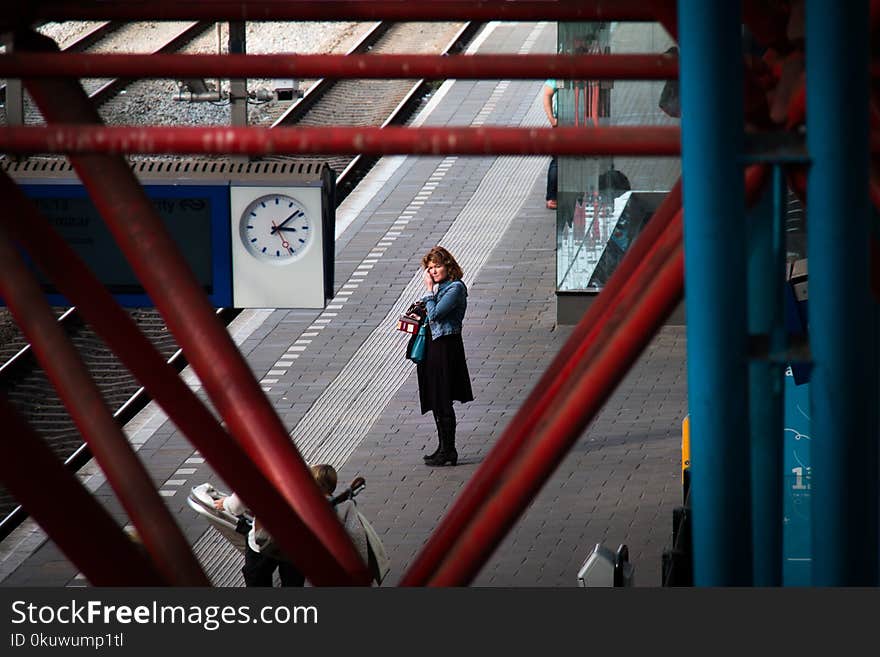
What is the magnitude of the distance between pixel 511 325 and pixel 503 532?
12.6m

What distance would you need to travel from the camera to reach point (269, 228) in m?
11.8

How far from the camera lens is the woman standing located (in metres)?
12.7

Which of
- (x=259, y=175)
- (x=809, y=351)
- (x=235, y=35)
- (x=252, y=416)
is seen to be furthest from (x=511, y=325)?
(x=809, y=351)

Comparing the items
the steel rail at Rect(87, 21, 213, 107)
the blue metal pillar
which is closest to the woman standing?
the blue metal pillar

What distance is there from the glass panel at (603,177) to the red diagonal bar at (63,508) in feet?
42.6

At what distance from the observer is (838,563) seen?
4.18 m

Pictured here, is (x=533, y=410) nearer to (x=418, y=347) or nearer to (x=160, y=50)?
(x=418, y=347)

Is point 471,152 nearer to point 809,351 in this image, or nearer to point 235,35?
point 809,351

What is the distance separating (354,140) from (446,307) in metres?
8.31

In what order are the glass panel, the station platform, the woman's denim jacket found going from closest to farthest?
1. the station platform
2. the woman's denim jacket
3. the glass panel

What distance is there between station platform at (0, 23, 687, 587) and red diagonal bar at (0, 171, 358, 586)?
5624mm

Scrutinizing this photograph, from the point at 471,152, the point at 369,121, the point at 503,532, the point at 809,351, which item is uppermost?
the point at 471,152

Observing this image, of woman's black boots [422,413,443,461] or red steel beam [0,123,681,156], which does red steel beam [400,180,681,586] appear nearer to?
red steel beam [0,123,681,156]

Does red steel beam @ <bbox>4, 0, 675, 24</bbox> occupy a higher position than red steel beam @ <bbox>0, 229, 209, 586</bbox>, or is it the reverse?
red steel beam @ <bbox>4, 0, 675, 24</bbox>
